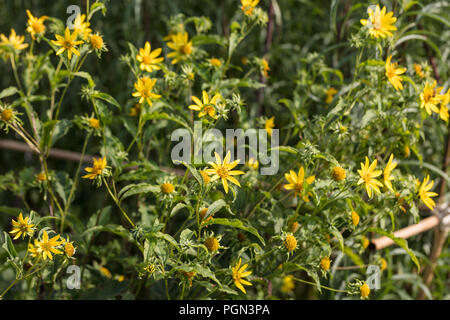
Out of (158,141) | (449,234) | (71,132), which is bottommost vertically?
(449,234)

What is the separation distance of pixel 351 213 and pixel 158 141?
0.51 metres

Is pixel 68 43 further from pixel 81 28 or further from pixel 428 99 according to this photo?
pixel 428 99

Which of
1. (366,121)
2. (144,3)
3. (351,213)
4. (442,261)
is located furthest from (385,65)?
(144,3)

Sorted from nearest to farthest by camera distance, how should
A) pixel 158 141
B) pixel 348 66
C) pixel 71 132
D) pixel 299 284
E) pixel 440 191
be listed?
pixel 158 141, pixel 440 191, pixel 299 284, pixel 348 66, pixel 71 132

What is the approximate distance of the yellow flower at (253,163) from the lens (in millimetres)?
994

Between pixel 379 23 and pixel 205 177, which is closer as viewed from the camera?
pixel 205 177

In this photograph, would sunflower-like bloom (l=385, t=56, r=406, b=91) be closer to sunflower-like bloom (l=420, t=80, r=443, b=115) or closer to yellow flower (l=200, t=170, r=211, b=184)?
sunflower-like bloom (l=420, t=80, r=443, b=115)

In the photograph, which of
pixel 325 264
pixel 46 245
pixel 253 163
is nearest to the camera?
pixel 46 245

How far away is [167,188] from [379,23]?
53 cm

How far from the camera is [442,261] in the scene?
5.24 ft

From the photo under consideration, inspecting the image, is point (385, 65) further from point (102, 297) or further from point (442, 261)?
point (442, 261)

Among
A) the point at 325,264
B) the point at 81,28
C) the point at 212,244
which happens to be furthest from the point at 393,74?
the point at 81,28

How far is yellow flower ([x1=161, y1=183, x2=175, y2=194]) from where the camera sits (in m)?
0.87

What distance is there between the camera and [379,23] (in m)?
0.95
